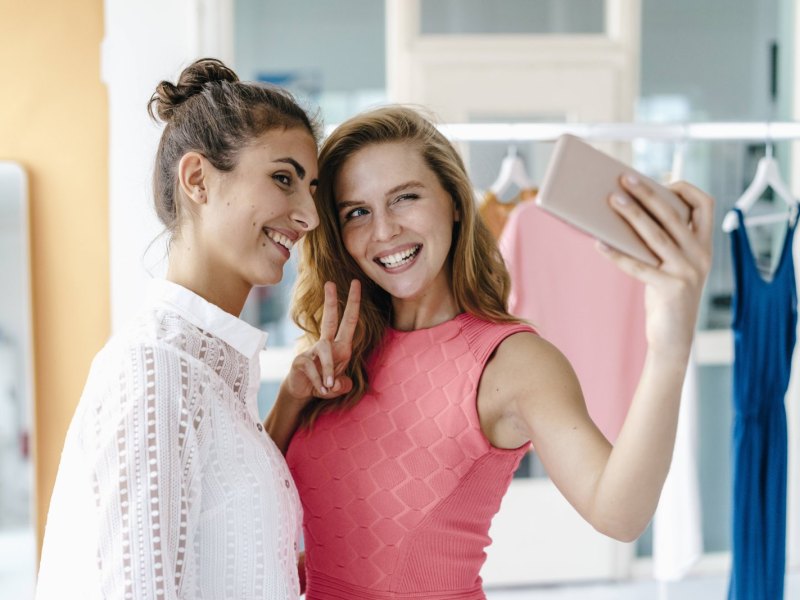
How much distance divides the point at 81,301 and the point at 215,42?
0.85 metres

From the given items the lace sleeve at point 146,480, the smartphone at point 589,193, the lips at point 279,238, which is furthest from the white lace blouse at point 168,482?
the smartphone at point 589,193

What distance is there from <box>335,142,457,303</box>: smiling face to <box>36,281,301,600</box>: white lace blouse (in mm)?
355

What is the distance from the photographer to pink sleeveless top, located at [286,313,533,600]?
1385mm

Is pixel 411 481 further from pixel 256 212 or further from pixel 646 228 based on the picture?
pixel 646 228

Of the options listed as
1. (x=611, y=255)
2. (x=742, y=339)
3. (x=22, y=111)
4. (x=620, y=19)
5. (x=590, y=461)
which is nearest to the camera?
(x=611, y=255)

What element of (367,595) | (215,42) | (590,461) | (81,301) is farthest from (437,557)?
(215,42)

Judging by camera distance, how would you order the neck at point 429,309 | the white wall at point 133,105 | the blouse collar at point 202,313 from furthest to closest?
the white wall at point 133,105 < the neck at point 429,309 < the blouse collar at point 202,313

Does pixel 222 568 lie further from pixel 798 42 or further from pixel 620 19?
pixel 798 42

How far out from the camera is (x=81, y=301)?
8.06 feet

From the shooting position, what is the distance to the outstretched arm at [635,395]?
0.91 meters

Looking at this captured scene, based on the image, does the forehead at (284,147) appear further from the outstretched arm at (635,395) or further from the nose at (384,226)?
the outstretched arm at (635,395)

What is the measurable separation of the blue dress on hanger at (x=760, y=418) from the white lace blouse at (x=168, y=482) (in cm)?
128

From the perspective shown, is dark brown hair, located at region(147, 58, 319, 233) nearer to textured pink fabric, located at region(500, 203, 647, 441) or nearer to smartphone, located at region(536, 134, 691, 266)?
smartphone, located at region(536, 134, 691, 266)

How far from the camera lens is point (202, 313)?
1247 millimetres
